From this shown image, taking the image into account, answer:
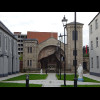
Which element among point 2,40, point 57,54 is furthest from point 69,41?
point 2,40

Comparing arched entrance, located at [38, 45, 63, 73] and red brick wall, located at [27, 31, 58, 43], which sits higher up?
red brick wall, located at [27, 31, 58, 43]

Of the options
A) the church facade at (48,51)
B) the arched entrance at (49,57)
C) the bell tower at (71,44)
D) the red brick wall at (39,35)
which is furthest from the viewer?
the red brick wall at (39,35)

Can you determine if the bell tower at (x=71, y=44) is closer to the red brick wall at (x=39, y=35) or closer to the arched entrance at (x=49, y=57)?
the arched entrance at (x=49, y=57)

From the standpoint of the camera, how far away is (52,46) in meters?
54.9

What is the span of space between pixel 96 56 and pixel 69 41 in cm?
2135

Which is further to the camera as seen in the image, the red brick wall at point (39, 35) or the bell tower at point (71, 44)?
the red brick wall at point (39, 35)

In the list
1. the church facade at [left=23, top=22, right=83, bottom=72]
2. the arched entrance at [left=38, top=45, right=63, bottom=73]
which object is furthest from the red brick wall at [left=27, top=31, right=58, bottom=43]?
the church facade at [left=23, top=22, right=83, bottom=72]

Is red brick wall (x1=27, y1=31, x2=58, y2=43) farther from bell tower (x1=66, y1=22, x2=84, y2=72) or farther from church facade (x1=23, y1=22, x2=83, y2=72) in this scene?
bell tower (x1=66, y1=22, x2=84, y2=72)

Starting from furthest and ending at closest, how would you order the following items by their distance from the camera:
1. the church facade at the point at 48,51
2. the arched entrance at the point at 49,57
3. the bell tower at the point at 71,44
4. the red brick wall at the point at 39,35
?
1. the red brick wall at the point at 39,35
2. the arched entrance at the point at 49,57
3. the bell tower at the point at 71,44
4. the church facade at the point at 48,51

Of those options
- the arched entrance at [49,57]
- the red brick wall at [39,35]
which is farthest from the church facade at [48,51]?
the red brick wall at [39,35]

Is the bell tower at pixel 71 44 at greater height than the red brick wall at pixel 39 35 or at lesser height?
lesser
